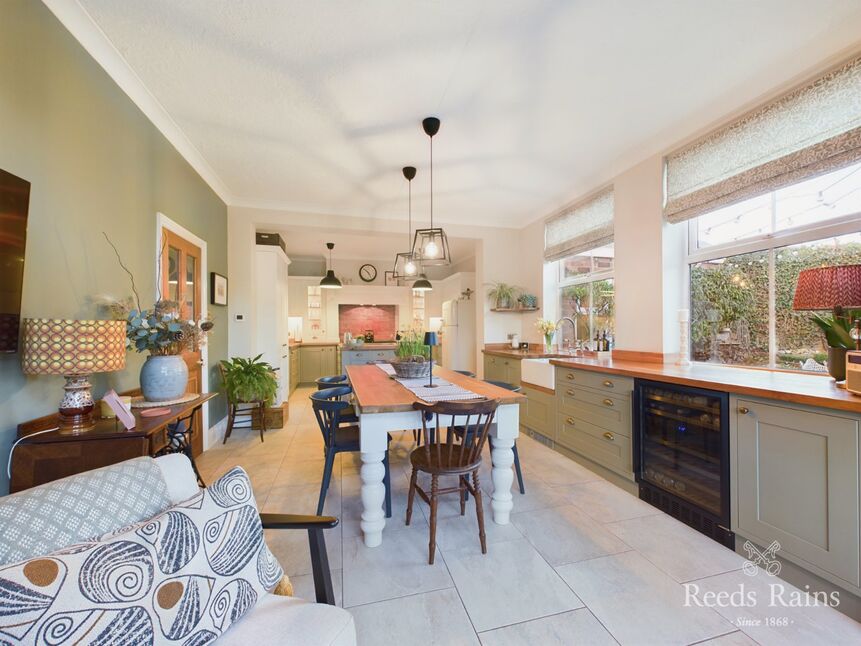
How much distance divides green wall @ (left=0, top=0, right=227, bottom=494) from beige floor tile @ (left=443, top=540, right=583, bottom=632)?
2.02m

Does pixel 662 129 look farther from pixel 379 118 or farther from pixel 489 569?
pixel 489 569

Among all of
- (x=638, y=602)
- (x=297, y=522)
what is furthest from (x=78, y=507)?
(x=638, y=602)

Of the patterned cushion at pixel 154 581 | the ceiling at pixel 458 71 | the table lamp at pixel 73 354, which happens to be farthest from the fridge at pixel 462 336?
the patterned cushion at pixel 154 581

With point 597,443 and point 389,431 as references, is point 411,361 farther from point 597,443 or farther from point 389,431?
point 597,443

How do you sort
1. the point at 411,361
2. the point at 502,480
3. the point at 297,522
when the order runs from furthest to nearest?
the point at 411,361 → the point at 502,480 → the point at 297,522

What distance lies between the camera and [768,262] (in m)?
2.42

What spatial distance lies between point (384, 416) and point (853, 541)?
208cm

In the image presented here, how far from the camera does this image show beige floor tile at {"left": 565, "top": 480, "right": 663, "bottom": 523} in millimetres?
2234

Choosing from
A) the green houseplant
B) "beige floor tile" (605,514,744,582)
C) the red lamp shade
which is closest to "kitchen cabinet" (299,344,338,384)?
the green houseplant

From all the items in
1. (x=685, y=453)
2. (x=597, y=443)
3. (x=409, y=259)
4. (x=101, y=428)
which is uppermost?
(x=409, y=259)

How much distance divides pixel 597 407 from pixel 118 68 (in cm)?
392

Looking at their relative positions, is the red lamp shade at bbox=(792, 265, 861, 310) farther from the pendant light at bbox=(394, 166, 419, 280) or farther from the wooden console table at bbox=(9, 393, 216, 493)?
the wooden console table at bbox=(9, 393, 216, 493)

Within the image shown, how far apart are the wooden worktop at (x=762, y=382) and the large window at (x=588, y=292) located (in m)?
1.28

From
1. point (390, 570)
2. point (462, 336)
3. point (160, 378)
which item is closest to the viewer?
point (390, 570)
